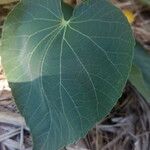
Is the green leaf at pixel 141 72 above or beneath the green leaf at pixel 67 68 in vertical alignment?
beneath

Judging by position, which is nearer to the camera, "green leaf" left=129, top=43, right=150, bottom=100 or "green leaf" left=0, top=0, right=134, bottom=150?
"green leaf" left=0, top=0, right=134, bottom=150

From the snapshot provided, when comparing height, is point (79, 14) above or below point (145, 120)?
above

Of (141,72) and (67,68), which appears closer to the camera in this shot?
(67,68)

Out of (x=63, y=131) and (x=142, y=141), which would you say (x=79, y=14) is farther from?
(x=142, y=141)

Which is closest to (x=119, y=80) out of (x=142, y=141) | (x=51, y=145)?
(x=51, y=145)

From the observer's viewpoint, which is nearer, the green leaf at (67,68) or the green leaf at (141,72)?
the green leaf at (67,68)
